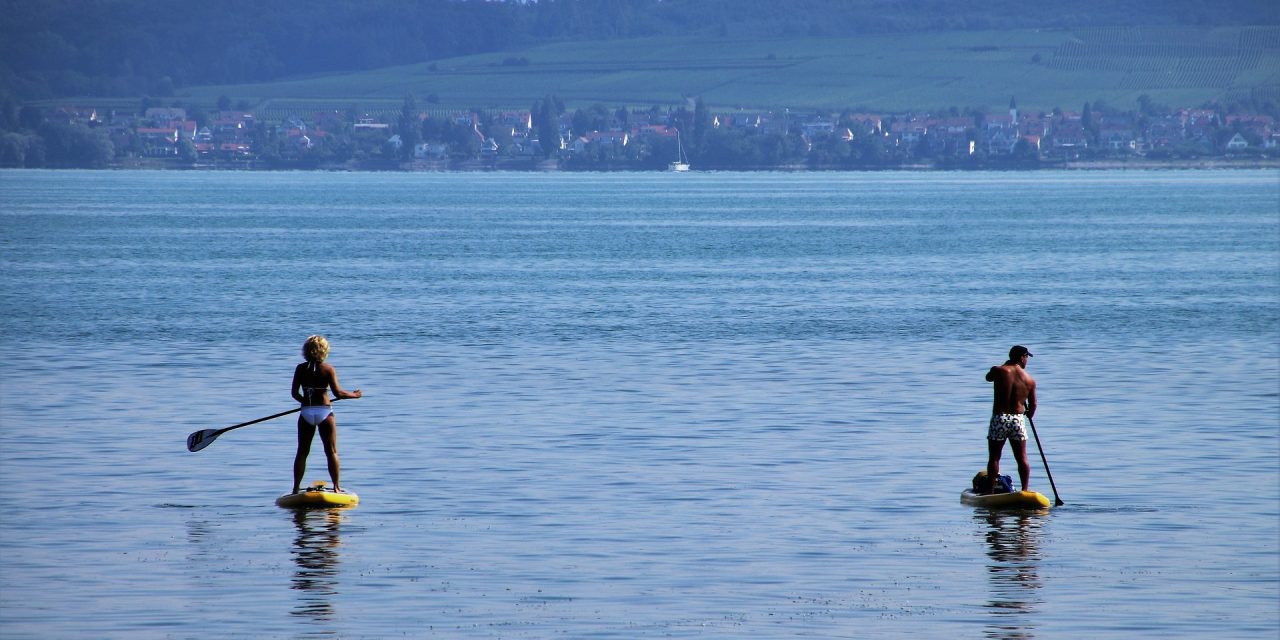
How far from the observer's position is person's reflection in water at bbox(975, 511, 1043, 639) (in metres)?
15.7

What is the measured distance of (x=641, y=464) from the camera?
25031mm

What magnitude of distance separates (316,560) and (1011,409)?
7696 millimetres

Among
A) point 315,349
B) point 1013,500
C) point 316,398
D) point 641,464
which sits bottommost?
point 641,464

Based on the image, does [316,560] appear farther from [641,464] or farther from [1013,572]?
[641,464]

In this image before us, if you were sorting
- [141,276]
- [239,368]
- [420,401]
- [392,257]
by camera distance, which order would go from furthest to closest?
[392,257]
[141,276]
[239,368]
[420,401]

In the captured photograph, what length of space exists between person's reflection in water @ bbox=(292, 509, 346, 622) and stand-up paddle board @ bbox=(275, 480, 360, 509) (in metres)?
0.06

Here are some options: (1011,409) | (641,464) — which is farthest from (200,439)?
(1011,409)

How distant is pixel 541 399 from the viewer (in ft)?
109

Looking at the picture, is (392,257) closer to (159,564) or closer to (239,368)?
(239,368)

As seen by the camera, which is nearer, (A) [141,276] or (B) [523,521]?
(B) [523,521]

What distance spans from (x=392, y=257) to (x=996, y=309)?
40.8 m

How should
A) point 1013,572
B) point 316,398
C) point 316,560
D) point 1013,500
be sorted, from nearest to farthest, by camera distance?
1. point 1013,572
2. point 316,560
3. point 316,398
4. point 1013,500

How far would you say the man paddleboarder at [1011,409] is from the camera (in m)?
20.8

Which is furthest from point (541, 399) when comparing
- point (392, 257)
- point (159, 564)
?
point (392, 257)
